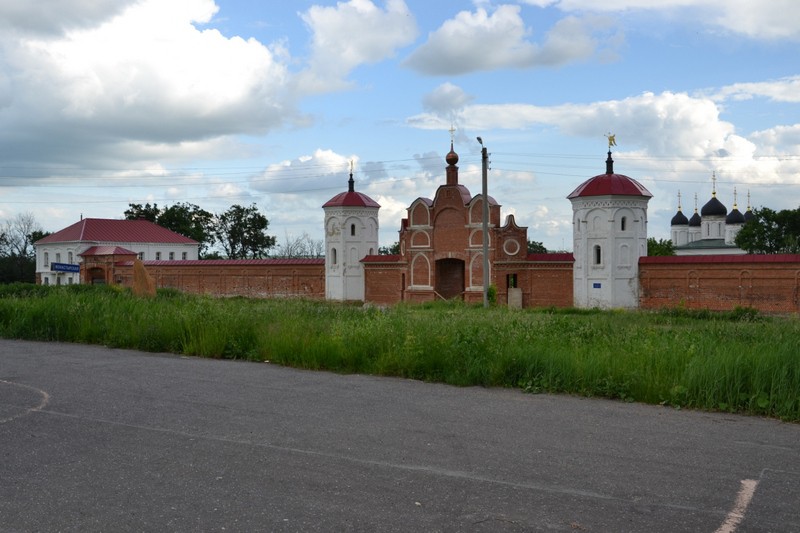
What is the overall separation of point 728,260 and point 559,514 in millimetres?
29992

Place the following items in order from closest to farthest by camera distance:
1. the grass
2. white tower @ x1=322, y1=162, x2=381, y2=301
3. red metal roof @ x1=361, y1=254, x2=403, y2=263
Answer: the grass < red metal roof @ x1=361, y1=254, x2=403, y2=263 < white tower @ x1=322, y1=162, x2=381, y2=301

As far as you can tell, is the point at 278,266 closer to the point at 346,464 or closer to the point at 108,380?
the point at 108,380

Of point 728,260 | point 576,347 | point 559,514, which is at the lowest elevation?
point 559,514

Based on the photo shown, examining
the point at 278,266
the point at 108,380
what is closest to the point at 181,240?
the point at 278,266

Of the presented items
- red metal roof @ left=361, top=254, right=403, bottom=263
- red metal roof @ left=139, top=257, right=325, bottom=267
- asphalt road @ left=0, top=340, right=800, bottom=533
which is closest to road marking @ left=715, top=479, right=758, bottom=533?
asphalt road @ left=0, top=340, right=800, bottom=533

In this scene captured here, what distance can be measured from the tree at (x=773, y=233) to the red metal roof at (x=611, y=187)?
104 feet

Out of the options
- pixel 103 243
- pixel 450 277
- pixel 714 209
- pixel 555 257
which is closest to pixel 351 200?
pixel 450 277

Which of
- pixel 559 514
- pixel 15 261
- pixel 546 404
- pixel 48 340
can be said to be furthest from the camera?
pixel 15 261

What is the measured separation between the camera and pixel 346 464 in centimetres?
602

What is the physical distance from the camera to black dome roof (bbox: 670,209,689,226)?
85.1m

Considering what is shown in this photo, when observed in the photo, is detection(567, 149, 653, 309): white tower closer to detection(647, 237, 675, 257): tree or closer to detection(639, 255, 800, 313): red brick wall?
detection(639, 255, 800, 313): red brick wall

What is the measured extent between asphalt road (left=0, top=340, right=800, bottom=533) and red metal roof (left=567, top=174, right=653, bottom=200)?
1063 inches

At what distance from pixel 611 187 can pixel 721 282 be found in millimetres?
6405

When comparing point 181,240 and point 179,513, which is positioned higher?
point 181,240
